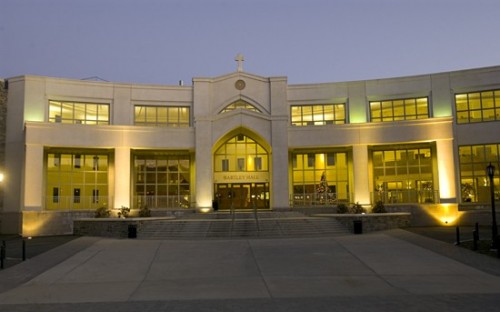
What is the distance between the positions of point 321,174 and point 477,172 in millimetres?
11351

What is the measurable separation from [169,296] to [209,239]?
1178 cm

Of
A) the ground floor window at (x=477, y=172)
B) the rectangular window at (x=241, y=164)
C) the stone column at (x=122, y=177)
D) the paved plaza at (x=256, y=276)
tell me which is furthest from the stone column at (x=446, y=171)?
the stone column at (x=122, y=177)

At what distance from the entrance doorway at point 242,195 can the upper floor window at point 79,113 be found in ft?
33.8

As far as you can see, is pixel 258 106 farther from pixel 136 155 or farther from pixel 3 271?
pixel 3 271

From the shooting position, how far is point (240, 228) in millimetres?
26578

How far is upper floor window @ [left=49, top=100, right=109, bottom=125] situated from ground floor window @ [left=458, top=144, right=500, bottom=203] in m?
26.4

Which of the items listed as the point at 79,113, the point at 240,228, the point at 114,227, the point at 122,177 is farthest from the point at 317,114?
the point at 114,227

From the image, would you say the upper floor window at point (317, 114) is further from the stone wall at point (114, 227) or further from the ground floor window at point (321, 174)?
the stone wall at point (114, 227)

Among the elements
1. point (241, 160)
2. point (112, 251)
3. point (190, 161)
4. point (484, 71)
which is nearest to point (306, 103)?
point (241, 160)

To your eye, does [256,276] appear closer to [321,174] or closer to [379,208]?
[379,208]

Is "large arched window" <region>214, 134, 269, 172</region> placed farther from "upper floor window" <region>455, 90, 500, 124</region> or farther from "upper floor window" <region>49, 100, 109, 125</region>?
"upper floor window" <region>455, 90, 500, 124</region>

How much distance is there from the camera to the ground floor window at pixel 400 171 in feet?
118

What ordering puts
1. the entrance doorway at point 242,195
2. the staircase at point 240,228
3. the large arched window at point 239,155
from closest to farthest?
the staircase at point 240,228 < the entrance doorway at point 242,195 < the large arched window at point 239,155

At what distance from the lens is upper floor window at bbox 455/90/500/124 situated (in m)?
34.8
